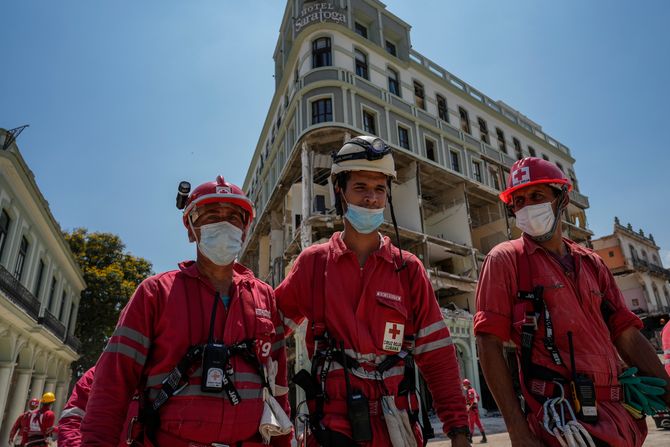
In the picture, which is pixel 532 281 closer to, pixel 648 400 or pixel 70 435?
pixel 648 400

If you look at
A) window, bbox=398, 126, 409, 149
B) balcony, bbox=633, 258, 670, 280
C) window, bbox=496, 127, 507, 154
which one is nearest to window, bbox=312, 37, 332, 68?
window, bbox=398, 126, 409, 149

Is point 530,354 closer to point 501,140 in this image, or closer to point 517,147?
point 501,140

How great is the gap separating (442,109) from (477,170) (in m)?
5.07


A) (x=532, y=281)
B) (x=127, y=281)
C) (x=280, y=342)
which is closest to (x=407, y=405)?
(x=280, y=342)

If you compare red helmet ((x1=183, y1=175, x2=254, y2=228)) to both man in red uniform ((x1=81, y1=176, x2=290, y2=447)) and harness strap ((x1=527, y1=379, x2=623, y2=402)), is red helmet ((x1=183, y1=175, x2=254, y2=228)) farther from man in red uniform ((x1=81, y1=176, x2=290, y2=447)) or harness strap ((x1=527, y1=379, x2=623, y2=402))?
harness strap ((x1=527, y1=379, x2=623, y2=402))

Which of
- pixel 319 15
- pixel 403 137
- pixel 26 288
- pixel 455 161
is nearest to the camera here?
pixel 26 288

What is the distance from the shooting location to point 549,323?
2.63 meters

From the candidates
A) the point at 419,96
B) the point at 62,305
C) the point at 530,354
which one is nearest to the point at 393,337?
the point at 530,354

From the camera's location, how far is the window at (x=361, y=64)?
25.4 m

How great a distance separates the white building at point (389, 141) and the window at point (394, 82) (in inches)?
3.0

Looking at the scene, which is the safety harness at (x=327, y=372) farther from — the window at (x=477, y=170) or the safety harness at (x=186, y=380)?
the window at (x=477, y=170)

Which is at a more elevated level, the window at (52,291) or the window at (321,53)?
the window at (321,53)

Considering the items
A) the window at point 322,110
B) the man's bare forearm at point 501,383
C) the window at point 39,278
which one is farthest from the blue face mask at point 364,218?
the window at point 39,278

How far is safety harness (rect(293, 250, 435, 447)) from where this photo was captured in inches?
88.6
